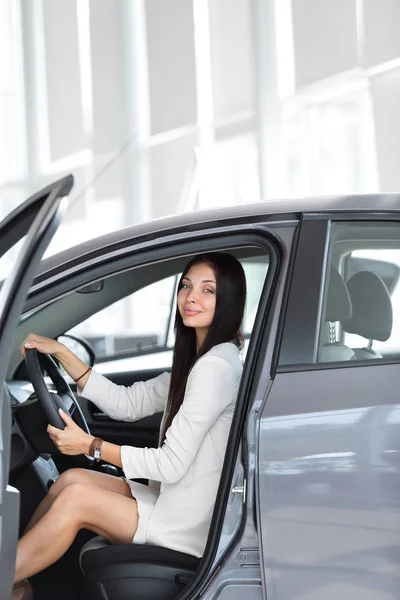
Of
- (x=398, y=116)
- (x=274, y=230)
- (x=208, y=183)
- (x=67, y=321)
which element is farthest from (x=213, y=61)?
(x=274, y=230)

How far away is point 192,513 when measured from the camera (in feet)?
6.66

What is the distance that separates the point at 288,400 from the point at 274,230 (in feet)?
1.26

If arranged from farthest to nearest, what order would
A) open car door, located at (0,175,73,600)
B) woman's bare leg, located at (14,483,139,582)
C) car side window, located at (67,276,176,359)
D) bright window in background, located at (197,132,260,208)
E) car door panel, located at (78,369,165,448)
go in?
bright window in background, located at (197,132,260,208) < car side window, located at (67,276,176,359) < car door panel, located at (78,369,165,448) < woman's bare leg, located at (14,483,139,582) < open car door, located at (0,175,73,600)

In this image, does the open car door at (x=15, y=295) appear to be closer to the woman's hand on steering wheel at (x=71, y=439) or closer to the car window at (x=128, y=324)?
the woman's hand on steering wheel at (x=71, y=439)

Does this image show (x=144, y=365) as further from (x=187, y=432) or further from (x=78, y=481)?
(x=187, y=432)

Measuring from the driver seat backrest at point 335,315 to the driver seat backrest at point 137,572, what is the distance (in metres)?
0.58

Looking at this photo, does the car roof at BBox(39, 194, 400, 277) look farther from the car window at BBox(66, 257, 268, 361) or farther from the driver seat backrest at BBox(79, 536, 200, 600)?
the car window at BBox(66, 257, 268, 361)

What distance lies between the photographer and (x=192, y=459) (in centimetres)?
201

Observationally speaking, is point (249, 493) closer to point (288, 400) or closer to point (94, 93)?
point (288, 400)

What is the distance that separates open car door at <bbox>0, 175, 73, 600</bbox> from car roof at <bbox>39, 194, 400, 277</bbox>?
0.31 m

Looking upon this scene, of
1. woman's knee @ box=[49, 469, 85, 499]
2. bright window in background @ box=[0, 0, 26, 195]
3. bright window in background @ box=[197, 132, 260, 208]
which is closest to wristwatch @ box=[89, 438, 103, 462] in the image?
woman's knee @ box=[49, 469, 85, 499]

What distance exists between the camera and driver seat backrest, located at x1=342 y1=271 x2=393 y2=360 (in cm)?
187

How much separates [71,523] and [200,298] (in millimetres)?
636

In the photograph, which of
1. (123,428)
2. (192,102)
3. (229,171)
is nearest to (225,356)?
(123,428)
